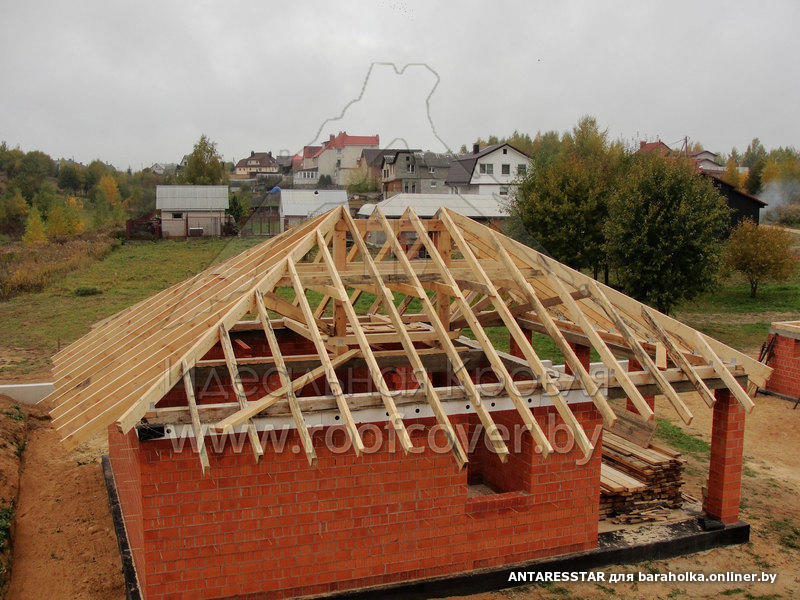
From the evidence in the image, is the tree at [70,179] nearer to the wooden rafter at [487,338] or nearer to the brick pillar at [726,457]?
the wooden rafter at [487,338]

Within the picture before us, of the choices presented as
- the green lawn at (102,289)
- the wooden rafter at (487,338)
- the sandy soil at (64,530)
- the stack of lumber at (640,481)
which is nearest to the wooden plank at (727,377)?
the stack of lumber at (640,481)

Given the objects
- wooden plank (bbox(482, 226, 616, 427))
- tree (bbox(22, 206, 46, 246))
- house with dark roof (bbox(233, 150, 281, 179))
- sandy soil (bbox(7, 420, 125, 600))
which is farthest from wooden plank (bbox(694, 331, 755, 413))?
house with dark roof (bbox(233, 150, 281, 179))

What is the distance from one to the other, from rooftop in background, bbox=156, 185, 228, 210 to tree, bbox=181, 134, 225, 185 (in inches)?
415

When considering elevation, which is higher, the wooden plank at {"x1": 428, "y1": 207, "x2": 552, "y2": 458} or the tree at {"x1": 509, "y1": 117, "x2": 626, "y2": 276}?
the tree at {"x1": 509, "y1": 117, "x2": 626, "y2": 276}

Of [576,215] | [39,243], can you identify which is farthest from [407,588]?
[39,243]

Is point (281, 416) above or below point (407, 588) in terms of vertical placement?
above

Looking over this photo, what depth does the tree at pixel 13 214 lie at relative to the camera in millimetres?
49384

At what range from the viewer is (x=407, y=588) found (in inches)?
291

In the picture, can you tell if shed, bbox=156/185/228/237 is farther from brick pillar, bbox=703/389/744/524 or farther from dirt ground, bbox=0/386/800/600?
brick pillar, bbox=703/389/744/524

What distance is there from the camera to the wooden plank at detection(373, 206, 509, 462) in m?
6.23

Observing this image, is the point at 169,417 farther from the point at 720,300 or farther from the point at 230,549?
the point at 720,300

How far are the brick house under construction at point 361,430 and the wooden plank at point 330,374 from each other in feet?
0.08

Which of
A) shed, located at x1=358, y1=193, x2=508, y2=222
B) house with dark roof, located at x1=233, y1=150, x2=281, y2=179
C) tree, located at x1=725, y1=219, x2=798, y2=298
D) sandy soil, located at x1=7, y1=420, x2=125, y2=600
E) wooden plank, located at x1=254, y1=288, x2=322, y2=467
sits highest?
house with dark roof, located at x1=233, y1=150, x2=281, y2=179

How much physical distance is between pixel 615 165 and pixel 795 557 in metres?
20.6
